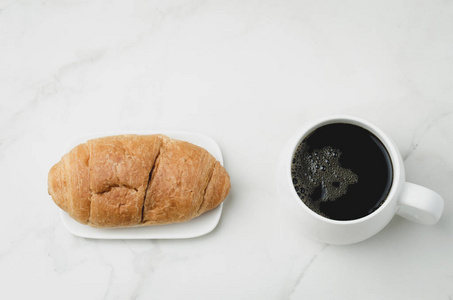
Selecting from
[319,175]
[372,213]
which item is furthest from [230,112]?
[372,213]

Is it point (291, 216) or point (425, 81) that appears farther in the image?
point (425, 81)

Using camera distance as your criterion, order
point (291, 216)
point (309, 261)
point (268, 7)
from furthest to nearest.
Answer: point (268, 7), point (309, 261), point (291, 216)

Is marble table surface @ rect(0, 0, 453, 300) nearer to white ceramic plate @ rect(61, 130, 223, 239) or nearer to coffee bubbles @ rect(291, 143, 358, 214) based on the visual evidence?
white ceramic plate @ rect(61, 130, 223, 239)

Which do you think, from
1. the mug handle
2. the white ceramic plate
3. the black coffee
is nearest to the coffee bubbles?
the black coffee

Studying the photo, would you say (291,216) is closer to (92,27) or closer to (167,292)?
(167,292)

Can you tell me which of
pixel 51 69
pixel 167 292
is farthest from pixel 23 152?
pixel 167 292

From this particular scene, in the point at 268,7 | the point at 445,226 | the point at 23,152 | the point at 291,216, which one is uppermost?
the point at 268,7

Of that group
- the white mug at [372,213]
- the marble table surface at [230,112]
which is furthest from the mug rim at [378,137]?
the marble table surface at [230,112]
